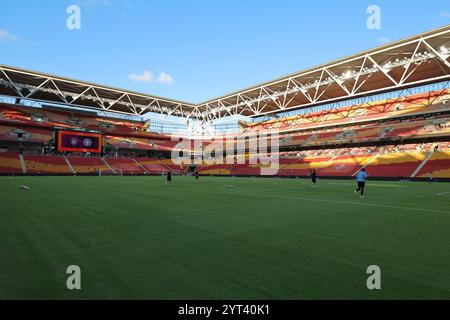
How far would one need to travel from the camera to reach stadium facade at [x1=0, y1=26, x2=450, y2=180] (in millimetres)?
39531

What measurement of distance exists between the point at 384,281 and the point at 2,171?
56.2 metres

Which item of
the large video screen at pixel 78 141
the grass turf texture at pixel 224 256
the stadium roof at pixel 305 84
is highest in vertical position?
the stadium roof at pixel 305 84

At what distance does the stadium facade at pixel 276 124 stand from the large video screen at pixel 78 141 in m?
0.18

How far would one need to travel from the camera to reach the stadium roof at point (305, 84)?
3606 centimetres

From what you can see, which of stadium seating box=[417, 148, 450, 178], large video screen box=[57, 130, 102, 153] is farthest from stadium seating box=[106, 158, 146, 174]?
stadium seating box=[417, 148, 450, 178]

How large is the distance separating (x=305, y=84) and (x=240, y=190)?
37.5 meters

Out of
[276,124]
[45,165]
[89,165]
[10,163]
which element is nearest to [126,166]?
[89,165]

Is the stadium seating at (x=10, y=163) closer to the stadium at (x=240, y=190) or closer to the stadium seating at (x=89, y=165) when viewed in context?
the stadium at (x=240, y=190)

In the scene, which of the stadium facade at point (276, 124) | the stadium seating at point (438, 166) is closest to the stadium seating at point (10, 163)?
the stadium facade at point (276, 124)

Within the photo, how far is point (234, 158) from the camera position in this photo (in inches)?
2635

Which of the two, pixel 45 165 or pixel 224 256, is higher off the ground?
pixel 45 165

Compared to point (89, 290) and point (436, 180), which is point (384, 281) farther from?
point (436, 180)

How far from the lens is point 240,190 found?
19656 millimetres

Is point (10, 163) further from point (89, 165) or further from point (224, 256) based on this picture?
point (224, 256)
